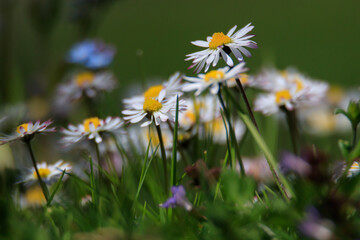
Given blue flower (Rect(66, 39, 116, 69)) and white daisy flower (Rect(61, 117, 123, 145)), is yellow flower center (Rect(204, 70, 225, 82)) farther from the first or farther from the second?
blue flower (Rect(66, 39, 116, 69))

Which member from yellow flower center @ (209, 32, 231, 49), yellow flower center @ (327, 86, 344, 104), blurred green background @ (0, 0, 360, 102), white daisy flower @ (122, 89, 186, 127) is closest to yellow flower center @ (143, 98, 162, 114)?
white daisy flower @ (122, 89, 186, 127)

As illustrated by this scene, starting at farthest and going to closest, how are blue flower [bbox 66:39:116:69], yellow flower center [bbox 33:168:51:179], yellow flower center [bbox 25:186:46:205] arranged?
blue flower [bbox 66:39:116:69]
yellow flower center [bbox 25:186:46:205]
yellow flower center [bbox 33:168:51:179]

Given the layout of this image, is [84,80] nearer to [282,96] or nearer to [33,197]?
[33,197]

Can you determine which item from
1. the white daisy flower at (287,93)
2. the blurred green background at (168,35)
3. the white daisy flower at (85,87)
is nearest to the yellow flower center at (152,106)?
the white daisy flower at (287,93)

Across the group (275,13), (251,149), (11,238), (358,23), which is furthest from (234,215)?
(275,13)

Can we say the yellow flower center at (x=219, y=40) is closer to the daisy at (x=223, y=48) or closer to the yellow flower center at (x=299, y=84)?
the daisy at (x=223, y=48)

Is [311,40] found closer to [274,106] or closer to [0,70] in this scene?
[0,70]

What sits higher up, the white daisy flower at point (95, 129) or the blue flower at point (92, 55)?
the blue flower at point (92, 55)

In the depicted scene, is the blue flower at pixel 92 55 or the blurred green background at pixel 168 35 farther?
the blurred green background at pixel 168 35
